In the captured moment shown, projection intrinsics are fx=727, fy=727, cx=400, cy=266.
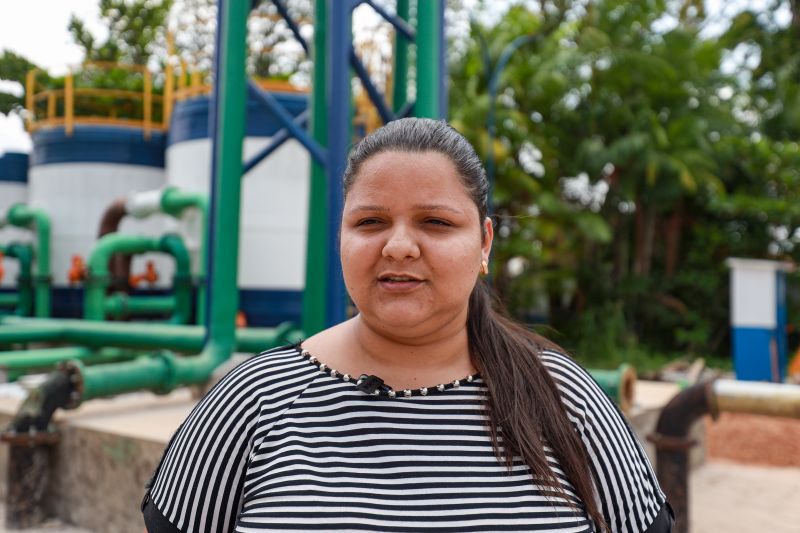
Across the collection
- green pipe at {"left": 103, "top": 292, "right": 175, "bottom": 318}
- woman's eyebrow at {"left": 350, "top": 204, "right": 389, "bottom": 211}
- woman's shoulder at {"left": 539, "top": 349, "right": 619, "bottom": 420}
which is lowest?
green pipe at {"left": 103, "top": 292, "right": 175, "bottom": 318}

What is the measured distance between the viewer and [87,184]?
9.16 metres

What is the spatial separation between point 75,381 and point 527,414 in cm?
299

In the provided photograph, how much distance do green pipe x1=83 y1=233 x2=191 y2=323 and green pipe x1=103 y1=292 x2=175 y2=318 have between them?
0.69ft

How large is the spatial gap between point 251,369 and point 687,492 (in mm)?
2958

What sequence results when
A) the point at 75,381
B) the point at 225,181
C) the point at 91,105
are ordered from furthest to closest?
1. the point at 91,105
2. the point at 225,181
3. the point at 75,381

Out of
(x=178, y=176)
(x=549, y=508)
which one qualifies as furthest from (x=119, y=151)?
(x=549, y=508)

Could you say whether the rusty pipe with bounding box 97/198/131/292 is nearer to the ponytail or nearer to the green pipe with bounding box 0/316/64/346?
the green pipe with bounding box 0/316/64/346

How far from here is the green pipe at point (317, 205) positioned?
13.1 feet

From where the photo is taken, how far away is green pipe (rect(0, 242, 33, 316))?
8.12 meters

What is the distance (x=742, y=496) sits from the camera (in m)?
4.62

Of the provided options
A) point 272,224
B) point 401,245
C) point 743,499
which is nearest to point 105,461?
point 401,245

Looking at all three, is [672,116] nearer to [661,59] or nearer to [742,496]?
[661,59]

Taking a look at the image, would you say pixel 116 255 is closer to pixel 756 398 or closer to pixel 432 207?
pixel 756 398

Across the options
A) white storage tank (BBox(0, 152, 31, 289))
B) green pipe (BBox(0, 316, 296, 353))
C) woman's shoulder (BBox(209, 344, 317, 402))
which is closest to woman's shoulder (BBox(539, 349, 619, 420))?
woman's shoulder (BBox(209, 344, 317, 402))
